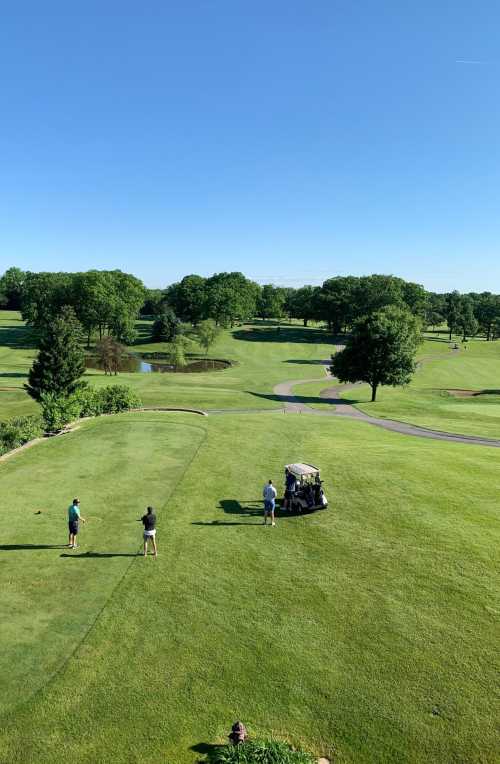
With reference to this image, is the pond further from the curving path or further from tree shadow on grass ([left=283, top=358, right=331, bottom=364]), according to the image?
the curving path

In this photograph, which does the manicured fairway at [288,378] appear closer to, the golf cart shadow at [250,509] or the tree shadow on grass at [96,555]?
the golf cart shadow at [250,509]

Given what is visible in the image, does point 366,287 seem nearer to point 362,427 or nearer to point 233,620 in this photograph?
point 362,427

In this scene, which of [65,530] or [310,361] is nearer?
[65,530]

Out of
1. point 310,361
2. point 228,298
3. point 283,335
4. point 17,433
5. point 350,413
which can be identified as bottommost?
point 350,413

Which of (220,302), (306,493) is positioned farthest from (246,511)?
(220,302)

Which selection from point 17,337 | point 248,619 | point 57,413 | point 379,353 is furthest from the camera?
point 17,337

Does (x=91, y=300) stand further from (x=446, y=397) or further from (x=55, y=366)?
(x=446, y=397)


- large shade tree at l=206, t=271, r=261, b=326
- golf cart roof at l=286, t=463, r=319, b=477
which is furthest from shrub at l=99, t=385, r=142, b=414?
large shade tree at l=206, t=271, r=261, b=326

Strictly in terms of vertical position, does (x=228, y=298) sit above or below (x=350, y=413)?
above
